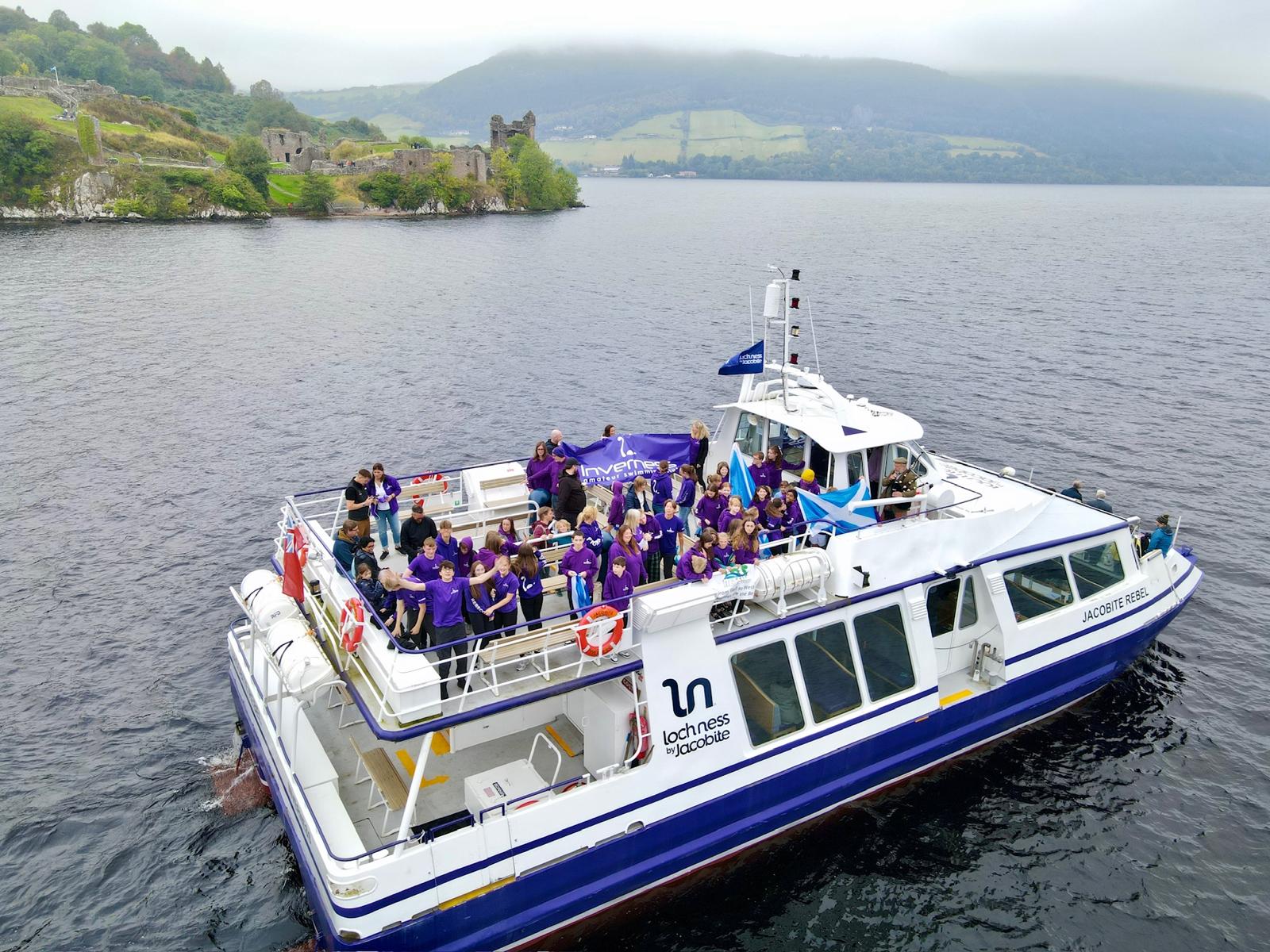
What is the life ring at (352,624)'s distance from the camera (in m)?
10.6

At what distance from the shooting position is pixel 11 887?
12.9 meters

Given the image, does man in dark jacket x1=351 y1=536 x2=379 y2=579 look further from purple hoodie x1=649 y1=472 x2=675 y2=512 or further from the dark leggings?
purple hoodie x1=649 y1=472 x2=675 y2=512

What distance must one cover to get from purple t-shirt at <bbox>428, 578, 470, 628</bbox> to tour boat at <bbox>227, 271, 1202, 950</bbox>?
0.47 metres

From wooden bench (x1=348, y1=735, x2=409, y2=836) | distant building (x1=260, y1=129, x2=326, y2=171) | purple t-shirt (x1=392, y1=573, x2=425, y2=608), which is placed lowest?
A: wooden bench (x1=348, y1=735, x2=409, y2=836)

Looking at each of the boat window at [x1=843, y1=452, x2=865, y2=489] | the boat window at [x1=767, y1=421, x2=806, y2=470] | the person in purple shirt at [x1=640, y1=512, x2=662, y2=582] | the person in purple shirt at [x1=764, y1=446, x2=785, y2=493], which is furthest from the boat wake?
the boat window at [x1=843, y1=452, x2=865, y2=489]

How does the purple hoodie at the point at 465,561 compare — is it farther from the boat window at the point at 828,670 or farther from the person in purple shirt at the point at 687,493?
the boat window at the point at 828,670

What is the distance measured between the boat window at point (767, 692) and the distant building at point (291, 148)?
5379 inches

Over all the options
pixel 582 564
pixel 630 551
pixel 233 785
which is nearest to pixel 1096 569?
pixel 630 551

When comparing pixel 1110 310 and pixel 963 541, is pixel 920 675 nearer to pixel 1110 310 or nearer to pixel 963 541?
pixel 963 541

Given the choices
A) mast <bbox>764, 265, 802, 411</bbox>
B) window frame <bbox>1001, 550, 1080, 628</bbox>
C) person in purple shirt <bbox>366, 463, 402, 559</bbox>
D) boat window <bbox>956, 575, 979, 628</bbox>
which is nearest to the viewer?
boat window <bbox>956, 575, 979, 628</bbox>

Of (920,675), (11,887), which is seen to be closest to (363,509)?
(11,887)

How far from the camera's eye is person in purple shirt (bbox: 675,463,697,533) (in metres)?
14.8

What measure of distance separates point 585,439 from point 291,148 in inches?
4906

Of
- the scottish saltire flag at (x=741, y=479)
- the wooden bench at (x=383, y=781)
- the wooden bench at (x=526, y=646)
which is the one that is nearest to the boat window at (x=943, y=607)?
the scottish saltire flag at (x=741, y=479)
